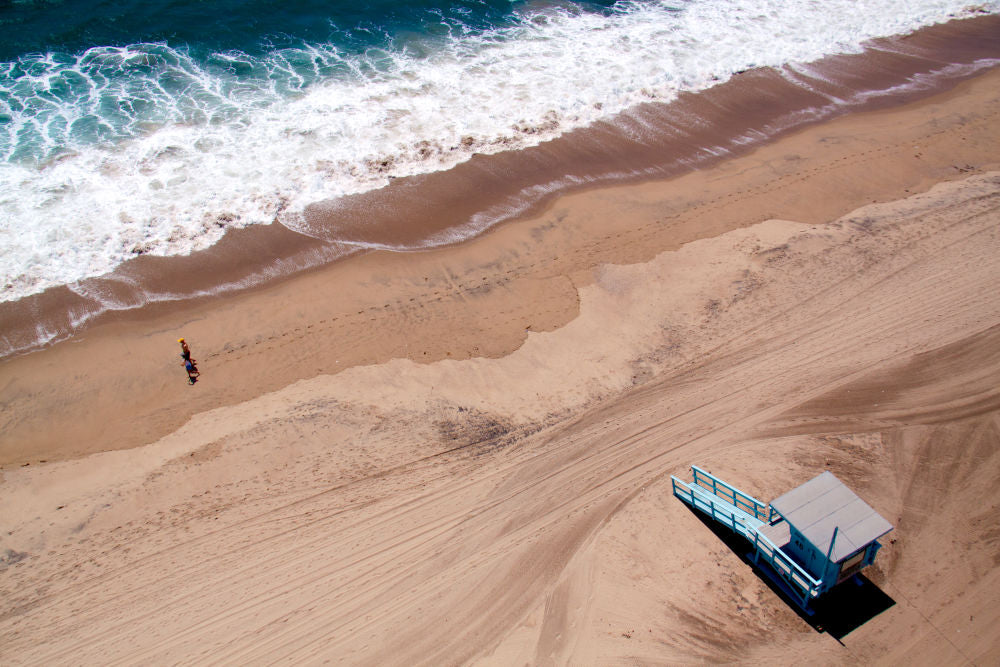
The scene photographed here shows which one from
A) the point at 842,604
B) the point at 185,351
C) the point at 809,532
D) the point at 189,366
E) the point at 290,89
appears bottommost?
the point at 842,604

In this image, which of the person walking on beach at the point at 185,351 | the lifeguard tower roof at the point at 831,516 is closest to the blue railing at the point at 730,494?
the lifeguard tower roof at the point at 831,516

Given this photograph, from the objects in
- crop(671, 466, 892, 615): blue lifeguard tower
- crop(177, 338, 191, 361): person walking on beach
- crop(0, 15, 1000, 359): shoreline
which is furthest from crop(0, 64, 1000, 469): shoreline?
crop(671, 466, 892, 615): blue lifeguard tower

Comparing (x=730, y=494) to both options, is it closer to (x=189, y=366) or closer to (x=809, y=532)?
(x=809, y=532)

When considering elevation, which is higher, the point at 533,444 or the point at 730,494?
the point at 533,444

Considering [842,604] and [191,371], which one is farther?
[191,371]

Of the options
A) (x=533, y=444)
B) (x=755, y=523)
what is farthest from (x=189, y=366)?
(x=755, y=523)

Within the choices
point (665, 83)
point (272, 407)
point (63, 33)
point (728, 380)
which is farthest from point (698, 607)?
point (63, 33)

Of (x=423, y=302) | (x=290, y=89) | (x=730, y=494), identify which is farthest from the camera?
(x=290, y=89)

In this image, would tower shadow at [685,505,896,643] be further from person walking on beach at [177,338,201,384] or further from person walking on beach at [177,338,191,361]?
person walking on beach at [177,338,191,361]
